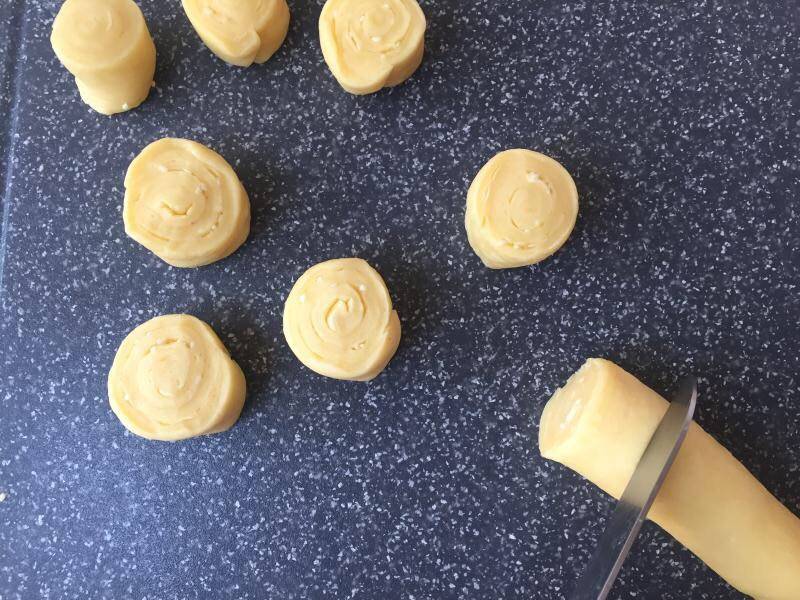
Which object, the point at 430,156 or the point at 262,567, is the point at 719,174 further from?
the point at 262,567

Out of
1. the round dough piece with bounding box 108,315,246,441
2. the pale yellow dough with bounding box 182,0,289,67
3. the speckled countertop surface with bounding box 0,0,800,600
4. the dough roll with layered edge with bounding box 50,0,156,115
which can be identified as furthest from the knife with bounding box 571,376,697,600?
the dough roll with layered edge with bounding box 50,0,156,115

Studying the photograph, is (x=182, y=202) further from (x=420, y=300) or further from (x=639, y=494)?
(x=639, y=494)

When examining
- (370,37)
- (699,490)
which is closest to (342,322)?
(370,37)

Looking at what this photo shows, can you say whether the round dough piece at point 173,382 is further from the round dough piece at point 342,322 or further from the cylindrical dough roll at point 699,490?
the cylindrical dough roll at point 699,490

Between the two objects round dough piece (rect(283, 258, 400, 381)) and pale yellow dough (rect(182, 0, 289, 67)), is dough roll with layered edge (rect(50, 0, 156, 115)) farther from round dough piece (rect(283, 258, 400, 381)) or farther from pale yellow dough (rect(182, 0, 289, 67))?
round dough piece (rect(283, 258, 400, 381))

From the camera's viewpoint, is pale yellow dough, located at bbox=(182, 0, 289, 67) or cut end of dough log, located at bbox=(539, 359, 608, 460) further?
pale yellow dough, located at bbox=(182, 0, 289, 67)

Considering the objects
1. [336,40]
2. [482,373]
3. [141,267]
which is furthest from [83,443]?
[336,40]
